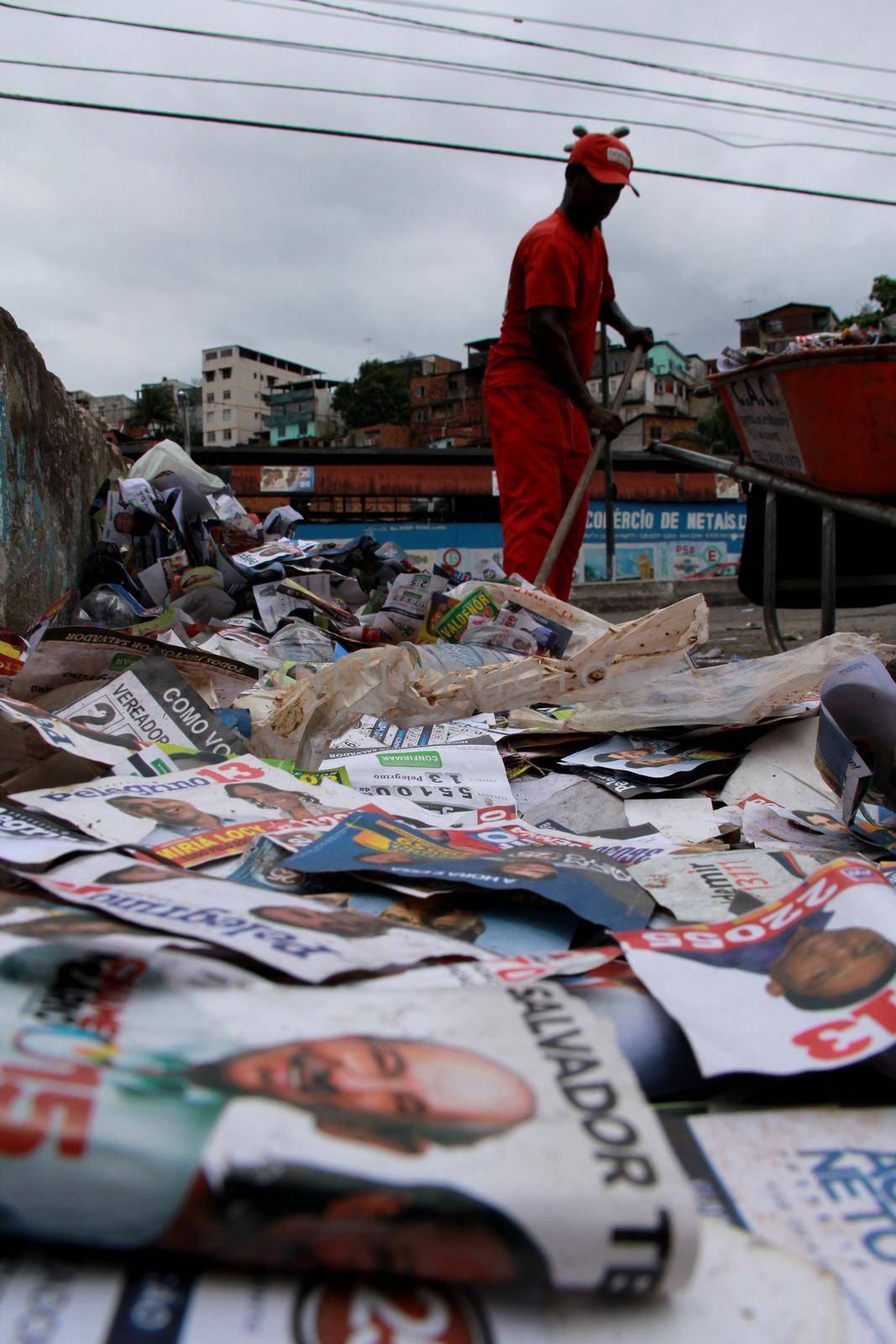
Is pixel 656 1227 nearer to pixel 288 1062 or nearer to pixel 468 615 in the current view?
pixel 288 1062

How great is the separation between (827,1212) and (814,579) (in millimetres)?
2973

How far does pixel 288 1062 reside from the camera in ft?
1.77

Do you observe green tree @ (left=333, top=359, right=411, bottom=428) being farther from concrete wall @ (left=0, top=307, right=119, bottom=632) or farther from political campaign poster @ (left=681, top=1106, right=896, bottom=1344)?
political campaign poster @ (left=681, top=1106, right=896, bottom=1344)

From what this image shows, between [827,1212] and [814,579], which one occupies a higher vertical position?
[814,579]

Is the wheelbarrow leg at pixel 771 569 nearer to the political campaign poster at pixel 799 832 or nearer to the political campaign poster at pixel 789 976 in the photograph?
the political campaign poster at pixel 799 832

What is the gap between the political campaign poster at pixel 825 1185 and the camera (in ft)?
1.63

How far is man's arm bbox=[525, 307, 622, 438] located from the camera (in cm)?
367

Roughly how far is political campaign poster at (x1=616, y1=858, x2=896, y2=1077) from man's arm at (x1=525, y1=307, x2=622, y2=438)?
315cm

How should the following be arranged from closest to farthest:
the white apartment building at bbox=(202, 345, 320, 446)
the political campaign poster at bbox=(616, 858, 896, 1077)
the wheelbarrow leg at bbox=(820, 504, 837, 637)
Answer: the political campaign poster at bbox=(616, 858, 896, 1077)
the wheelbarrow leg at bbox=(820, 504, 837, 637)
the white apartment building at bbox=(202, 345, 320, 446)

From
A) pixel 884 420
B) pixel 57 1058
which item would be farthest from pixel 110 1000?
pixel 884 420

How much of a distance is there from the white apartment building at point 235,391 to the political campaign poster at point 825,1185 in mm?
68676

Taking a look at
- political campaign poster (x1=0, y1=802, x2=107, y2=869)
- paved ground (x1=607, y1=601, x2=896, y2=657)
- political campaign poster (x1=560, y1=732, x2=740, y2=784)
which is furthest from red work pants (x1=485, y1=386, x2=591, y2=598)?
political campaign poster (x1=0, y1=802, x2=107, y2=869)

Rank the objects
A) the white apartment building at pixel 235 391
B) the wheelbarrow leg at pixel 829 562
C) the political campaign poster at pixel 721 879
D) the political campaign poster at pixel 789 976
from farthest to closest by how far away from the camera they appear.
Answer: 1. the white apartment building at pixel 235 391
2. the wheelbarrow leg at pixel 829 562
3. the political campaign poster at pixel 721 879
4. the political campaign poster at pixel 789 976

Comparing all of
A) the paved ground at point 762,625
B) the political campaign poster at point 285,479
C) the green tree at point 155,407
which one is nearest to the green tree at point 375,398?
the green tree at point 155,407
